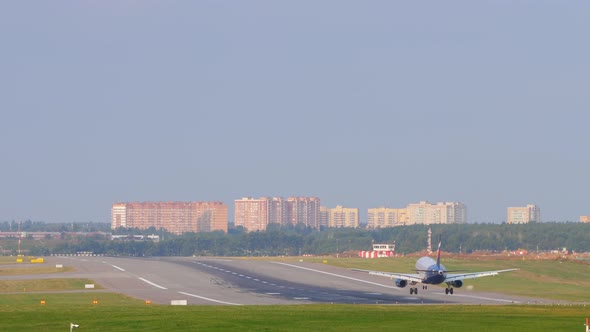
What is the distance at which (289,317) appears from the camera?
78625 millimetres

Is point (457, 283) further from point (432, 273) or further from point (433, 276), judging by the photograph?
point (432, 273)

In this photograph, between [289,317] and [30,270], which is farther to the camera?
[30,270]

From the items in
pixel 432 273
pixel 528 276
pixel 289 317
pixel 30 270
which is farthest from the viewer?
pixel 30 270

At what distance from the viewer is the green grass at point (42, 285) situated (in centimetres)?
12094

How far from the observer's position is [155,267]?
517 ft

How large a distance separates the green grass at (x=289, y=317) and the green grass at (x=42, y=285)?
23.6 metres

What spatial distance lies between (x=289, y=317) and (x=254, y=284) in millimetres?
47467

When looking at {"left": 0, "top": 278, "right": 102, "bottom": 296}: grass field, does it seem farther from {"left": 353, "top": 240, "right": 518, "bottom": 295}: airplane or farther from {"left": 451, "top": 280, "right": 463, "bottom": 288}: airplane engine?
{"left": 451, "top": 280, "right": 463, "bottom": 288}: airplane engine

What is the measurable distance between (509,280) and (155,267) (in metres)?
52.4

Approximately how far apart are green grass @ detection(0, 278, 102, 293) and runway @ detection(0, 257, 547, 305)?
2.76m

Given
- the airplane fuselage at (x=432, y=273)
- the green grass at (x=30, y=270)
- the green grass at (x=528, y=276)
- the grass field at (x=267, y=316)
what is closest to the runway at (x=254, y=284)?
the airplane fuselage at (x=432, y=273)

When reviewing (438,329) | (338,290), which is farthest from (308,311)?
(338,290)

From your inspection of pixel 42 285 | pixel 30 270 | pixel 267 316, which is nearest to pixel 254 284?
pixel 42 285

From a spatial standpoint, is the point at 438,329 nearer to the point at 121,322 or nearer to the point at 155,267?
the point at 121,322
